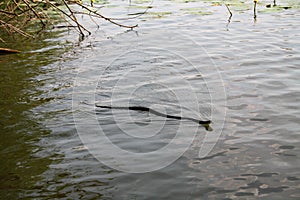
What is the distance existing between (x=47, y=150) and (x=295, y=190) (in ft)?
6.34

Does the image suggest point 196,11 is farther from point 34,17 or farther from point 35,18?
point 35,18

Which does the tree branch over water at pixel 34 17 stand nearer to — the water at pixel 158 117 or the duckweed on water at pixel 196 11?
the water at pixel 158 117

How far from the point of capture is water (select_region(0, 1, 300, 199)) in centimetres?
247

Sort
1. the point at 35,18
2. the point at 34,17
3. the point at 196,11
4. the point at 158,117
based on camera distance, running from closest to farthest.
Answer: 1. the point at 158,117
2. the point at 35,18
3. the point at 34,17
4. the point at 196,11

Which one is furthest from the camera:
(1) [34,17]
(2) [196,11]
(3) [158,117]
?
(2) [196,11]

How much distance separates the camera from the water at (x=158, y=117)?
2.47 meters

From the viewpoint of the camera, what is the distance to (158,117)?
355cm

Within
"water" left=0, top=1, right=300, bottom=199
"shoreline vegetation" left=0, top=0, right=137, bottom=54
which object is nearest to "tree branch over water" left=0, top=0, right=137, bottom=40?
"shoreline vegetation" left=0, top=0, right=137, bottom=54

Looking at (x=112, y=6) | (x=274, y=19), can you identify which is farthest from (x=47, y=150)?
(x=112, y=6)

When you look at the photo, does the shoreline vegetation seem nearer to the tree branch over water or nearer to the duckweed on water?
the tree branch over water

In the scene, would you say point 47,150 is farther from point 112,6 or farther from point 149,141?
point 112,6

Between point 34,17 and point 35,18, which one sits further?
point 34,17

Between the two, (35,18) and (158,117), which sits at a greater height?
(35,18)

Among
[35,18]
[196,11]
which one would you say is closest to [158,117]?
[35,18]
